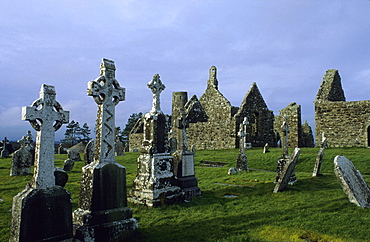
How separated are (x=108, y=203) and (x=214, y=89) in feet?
81.1

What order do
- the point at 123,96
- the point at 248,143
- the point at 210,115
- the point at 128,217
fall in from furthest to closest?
the point at 210,115 → the point at 248,143 → the point at 123,96 → the point at 128,217

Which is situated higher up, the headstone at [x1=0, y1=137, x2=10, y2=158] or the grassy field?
the headstone at [x1=0, y1=137, x2=10, y2=158]

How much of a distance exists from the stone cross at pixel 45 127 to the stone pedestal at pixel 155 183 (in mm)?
3257

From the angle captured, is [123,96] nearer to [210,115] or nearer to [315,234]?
[315,234]

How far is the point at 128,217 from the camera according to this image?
4.98m

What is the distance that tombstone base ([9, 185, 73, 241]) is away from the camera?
368cm

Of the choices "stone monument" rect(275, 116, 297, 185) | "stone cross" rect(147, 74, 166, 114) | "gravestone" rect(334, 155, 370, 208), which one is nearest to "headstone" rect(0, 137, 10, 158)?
"stone cross" rect(147, 74, 166, 114)

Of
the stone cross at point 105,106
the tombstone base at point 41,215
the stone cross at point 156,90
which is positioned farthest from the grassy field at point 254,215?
the stone cross at point 156,90

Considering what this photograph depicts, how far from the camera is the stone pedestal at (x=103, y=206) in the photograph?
179 inches

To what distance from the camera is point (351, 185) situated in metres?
6.48

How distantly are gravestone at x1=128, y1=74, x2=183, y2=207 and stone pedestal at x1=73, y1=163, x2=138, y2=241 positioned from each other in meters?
2.04

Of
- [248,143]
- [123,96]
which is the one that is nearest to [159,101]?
[123,96]

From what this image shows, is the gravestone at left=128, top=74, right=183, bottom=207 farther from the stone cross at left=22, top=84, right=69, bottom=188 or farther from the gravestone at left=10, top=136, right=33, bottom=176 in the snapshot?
the gravestone at left=10, top=136, right=33, bottom=176

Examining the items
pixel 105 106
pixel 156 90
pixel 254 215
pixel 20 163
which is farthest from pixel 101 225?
pixel 20 163
